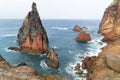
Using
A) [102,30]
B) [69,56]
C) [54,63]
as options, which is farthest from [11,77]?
[102,30]

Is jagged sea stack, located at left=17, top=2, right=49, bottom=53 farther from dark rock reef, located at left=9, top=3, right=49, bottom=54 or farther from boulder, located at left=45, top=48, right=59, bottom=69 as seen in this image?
boulder, located at left=45, top=48, right=59, bottom=69

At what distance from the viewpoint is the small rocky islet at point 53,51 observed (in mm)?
25766

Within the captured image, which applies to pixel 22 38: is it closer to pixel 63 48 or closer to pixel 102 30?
pixel 63 48

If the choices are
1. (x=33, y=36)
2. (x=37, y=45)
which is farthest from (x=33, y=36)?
(x=37, y=45)

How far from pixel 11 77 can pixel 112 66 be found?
1329 centimetres

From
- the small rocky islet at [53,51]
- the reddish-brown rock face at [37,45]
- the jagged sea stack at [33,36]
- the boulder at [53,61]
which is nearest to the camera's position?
the small rocky islet at [53,51]

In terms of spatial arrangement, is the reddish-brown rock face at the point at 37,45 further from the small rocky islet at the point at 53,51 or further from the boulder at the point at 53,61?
the boulder at the point at 53,61

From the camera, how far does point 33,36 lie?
293 ft

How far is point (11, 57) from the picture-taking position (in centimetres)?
7938

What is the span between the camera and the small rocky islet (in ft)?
84.5

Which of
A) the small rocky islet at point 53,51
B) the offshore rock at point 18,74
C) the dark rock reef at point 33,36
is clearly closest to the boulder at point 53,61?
the small rocky islet at point 53,51

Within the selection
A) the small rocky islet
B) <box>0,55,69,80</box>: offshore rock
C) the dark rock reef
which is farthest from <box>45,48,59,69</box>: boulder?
<box>0,55,69,80</box>: offshore rock

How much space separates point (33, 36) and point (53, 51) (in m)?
24.8

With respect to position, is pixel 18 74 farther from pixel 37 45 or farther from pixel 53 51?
pixel 37 45
